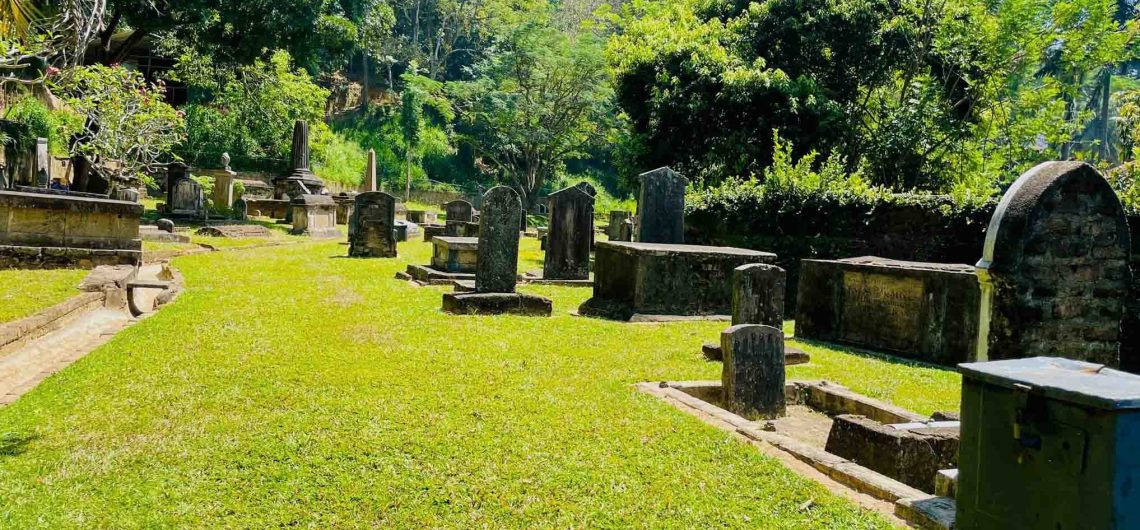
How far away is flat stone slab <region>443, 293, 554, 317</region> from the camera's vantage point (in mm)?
10125

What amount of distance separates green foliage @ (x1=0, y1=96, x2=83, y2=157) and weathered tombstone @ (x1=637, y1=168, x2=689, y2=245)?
21013 millimetres

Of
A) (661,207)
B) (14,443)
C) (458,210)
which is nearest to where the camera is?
(14,443)

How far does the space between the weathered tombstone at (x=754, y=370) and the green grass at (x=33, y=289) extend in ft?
23.2

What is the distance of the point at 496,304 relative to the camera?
405 inches

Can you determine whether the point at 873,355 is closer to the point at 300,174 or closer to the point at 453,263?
the point at 453,263

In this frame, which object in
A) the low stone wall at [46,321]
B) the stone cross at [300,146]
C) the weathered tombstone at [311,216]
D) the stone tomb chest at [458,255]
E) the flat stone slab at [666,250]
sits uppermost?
the stone cross at [300,146]

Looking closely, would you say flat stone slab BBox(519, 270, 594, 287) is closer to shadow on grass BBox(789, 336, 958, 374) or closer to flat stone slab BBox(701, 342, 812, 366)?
shadow on grass BBox(789, 336, 958, 374)

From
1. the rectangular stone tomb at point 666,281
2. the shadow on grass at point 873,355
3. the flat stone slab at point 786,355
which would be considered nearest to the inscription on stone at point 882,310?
the shadow on grass at point 873,355

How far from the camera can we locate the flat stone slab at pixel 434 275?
13.2 m

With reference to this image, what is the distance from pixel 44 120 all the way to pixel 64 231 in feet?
61.2

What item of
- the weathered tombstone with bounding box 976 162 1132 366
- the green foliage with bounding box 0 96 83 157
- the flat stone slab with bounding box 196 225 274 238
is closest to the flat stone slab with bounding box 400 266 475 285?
the flat stone slab with bounding box 196 225 274 238

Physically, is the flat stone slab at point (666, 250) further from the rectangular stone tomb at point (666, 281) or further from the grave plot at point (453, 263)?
the grave plot at point (453, 263)

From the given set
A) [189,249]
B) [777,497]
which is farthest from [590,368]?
[189,249]

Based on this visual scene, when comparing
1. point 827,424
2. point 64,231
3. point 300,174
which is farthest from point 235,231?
point 827,424
